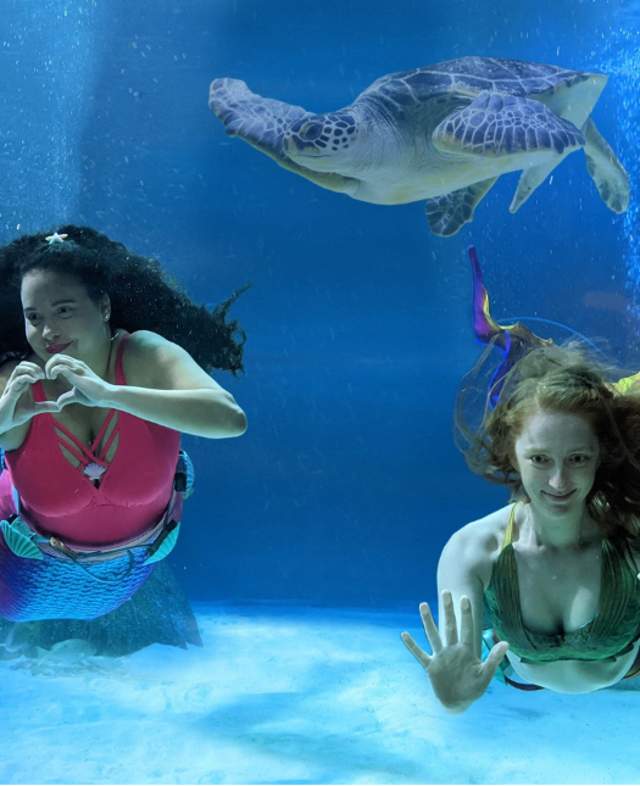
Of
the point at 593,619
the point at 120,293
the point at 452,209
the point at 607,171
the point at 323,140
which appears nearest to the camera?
the point at 593,619

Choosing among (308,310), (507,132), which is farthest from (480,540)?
(308,310)

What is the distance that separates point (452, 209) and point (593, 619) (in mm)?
5644

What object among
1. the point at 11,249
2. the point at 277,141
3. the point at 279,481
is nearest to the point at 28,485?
the point at 11,249

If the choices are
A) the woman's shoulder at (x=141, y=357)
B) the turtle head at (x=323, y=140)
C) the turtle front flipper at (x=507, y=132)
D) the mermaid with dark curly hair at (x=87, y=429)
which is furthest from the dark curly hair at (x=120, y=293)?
the turtle front flipper at (x=507, y=132)

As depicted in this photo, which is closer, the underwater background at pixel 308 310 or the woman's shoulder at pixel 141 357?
the woman's shoulder at pixel 141 357

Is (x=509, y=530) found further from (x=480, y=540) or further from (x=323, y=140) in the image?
(x=323, y=140)

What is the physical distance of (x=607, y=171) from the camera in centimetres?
782

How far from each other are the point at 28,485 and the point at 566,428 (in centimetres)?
148

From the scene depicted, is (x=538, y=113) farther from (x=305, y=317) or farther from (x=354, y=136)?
(x=305, y=317)

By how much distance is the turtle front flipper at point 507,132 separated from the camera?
526 cm

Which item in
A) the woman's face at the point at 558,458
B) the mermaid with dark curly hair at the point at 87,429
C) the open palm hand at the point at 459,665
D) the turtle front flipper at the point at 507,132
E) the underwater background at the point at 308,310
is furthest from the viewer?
the underwater background at the point at 308,310

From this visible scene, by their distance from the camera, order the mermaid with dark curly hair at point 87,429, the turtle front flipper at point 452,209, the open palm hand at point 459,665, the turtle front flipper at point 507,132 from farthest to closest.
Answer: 1. the turtle front flipper at point 452,209
2. the turtle front flipper at point 507,132
3. the mermaid with dark curly hair at point 87,429
4. the open palm hand at point 459,665

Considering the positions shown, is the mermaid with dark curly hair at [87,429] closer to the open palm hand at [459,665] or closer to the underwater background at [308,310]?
the open palm hand at [459,665]

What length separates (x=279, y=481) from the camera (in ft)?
63.5
